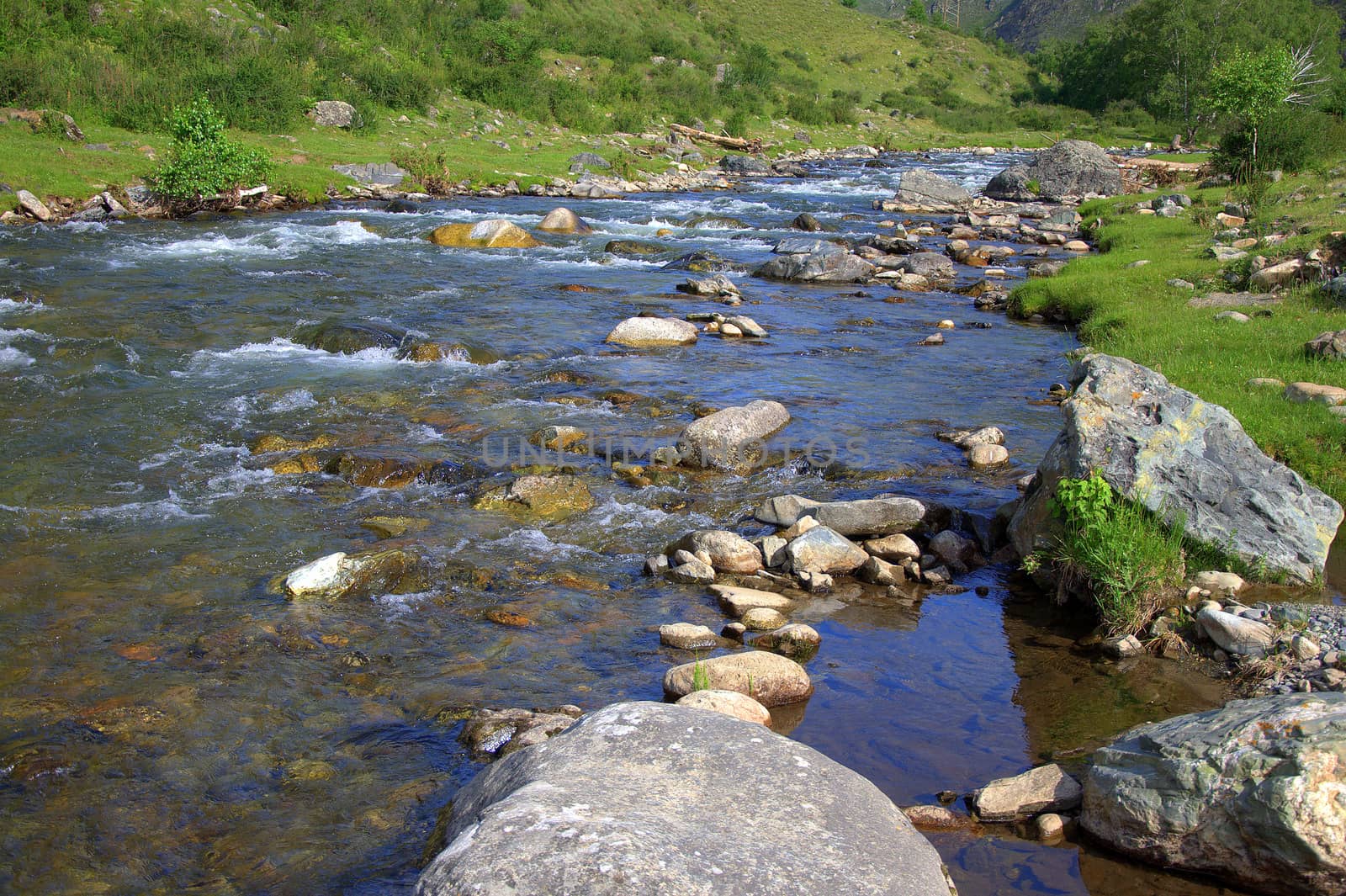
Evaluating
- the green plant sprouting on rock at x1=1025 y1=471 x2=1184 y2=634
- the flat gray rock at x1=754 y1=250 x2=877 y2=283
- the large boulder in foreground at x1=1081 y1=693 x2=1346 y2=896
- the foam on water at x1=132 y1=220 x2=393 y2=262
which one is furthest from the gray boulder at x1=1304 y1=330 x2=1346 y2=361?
the foam on water at x1=132 y1=220 x2=393 y2=262

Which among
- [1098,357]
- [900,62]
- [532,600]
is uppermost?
[900,62]

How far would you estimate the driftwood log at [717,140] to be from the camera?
57966 mm

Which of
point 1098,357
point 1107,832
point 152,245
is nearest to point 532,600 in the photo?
point 1107,832

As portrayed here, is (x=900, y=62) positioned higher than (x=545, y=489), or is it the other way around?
(x=900, y=62)

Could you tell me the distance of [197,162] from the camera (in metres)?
27.3

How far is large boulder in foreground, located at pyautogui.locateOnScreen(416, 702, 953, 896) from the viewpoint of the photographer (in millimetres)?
3582

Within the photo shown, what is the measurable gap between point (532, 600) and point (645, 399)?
608 cm

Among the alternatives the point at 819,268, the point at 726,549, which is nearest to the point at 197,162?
the point at 819,268

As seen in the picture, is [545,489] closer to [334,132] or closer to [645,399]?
[645,399]

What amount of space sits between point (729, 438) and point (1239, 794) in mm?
7571

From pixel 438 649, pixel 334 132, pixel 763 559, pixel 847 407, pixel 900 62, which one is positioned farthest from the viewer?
pixel 900 62

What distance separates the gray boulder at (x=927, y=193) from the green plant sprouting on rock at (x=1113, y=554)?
1244 inches

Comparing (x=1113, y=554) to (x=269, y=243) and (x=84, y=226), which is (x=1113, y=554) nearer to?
(x=269, y=243)

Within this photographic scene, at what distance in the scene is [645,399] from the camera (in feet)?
45.4
